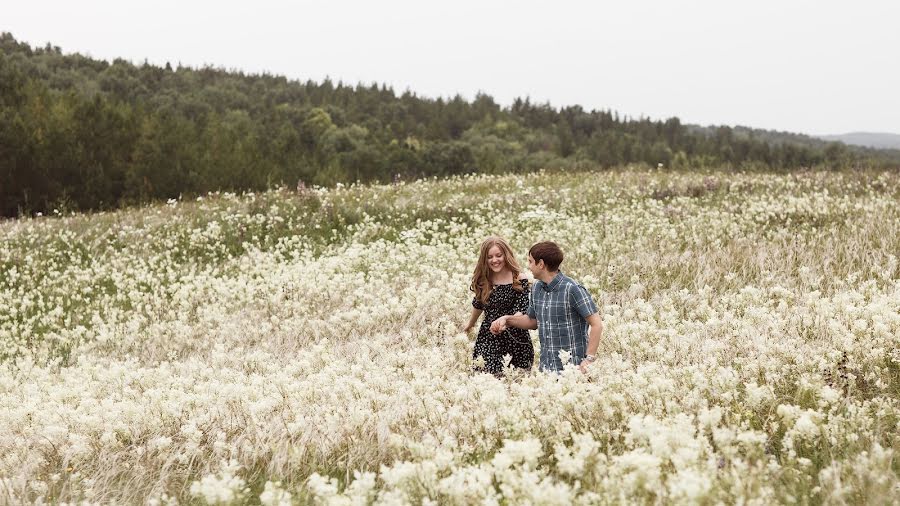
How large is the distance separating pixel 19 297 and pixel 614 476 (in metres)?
14.0

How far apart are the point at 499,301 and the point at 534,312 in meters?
0.82

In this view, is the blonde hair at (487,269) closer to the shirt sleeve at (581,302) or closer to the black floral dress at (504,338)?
the black floral dress at (504,338)

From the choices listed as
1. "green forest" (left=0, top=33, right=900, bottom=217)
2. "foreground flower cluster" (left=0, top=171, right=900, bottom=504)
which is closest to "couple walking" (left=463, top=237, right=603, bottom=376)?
"foreground flower cluster" (left=0, top=171, right=900, bottom=504)

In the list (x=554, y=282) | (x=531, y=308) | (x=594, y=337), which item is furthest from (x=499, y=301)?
(x=594, y=337)

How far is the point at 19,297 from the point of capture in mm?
13641

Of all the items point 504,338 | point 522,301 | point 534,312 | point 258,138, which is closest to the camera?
point 534,312

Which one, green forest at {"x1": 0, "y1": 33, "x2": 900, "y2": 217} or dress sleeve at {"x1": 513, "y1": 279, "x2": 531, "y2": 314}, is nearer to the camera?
dress sleeve at {"x1": 513, "y1": 279, "x2": 531, "y2": 314}

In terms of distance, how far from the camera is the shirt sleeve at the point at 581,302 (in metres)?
6.36

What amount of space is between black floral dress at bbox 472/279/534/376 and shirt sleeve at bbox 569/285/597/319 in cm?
112

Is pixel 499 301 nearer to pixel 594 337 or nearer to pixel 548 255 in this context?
pixel 548 255

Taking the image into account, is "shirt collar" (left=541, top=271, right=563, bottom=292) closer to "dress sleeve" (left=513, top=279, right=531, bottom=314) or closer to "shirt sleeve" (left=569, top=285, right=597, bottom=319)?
"shirt sleeve" (left=569, top=285, right=597, bottom=319)

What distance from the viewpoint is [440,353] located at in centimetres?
768

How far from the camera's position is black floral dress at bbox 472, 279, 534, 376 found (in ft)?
24.6

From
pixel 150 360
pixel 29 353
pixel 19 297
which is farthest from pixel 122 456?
pixel 19 297
